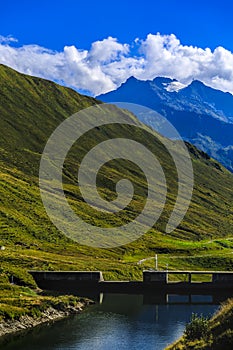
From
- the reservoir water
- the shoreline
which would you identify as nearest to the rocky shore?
the shoreline

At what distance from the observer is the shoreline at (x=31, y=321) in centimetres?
7944

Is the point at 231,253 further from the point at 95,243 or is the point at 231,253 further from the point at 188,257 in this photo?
the point at 95,243

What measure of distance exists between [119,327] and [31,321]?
601 inches

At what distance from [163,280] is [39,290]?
93.5 ft

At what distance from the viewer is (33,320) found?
85.0 meters

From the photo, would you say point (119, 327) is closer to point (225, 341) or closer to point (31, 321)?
point (31, 321)

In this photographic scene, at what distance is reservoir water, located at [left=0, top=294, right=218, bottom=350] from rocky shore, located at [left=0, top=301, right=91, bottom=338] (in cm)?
174

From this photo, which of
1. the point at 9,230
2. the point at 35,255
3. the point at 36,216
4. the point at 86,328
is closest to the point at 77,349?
the point at 86,328

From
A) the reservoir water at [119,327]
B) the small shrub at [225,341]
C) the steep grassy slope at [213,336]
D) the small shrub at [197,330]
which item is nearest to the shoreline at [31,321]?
the reservoir water at [119,327]

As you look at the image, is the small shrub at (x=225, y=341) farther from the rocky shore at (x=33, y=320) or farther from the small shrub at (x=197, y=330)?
the rocky shore at (x=33, y=320)

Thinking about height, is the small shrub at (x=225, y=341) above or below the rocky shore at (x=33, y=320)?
above

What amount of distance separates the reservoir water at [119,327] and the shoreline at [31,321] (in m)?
1.54

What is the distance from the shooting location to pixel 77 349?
235ft

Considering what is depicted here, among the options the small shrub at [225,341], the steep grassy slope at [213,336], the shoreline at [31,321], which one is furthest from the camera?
the shoreline at [31,321]
